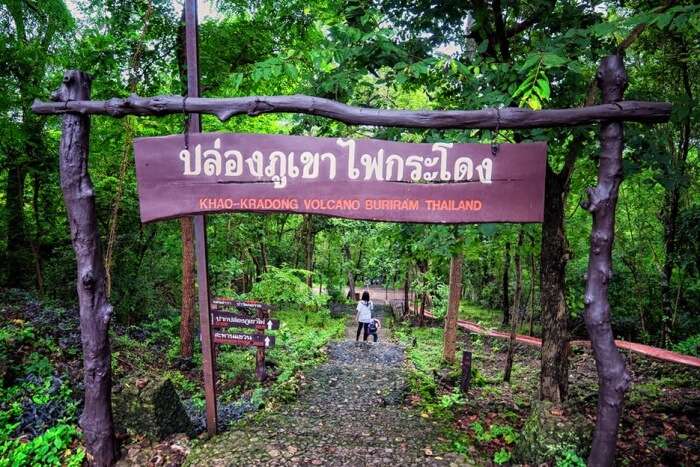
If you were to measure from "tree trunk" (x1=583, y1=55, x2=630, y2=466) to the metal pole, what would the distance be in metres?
3.65

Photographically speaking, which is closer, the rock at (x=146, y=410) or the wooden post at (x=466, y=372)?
the rock at (x=146, y=410)

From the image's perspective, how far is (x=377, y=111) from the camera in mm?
3279

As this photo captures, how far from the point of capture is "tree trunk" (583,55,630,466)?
10.1ft

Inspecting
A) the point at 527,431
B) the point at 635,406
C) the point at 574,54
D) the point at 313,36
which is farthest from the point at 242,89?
the point at 635,406

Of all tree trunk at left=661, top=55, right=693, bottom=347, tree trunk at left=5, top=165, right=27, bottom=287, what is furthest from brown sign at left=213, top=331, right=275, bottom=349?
tree trunk at left=5, top=165, right=27, bottom=287

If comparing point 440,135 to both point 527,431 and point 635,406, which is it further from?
point 635,406

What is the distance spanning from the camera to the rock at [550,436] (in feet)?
12.5

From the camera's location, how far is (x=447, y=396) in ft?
20.0

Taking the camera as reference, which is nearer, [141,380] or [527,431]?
[527,431]

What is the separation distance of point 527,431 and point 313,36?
7.92m

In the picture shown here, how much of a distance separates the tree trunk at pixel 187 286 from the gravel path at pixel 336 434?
3.50 m

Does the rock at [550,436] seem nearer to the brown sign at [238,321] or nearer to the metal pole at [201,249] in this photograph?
the metal pole at [201,249]

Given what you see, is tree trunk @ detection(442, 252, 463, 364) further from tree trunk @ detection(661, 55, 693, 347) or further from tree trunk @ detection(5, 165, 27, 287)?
tree trunk @ detection(5, 165, 27, 287)

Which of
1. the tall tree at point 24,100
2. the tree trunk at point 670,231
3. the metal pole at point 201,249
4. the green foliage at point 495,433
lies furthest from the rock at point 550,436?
the tall tree at point 24,100
